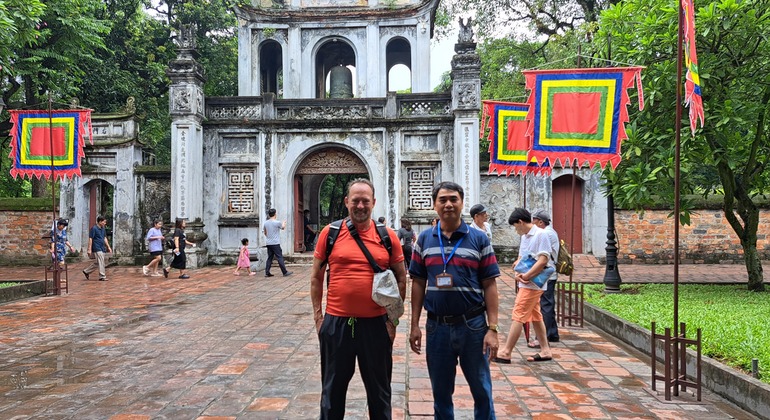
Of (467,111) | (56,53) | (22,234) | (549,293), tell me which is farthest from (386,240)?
(56,53)

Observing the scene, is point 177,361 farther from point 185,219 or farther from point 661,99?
point 185,219

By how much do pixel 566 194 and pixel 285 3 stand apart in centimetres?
1211

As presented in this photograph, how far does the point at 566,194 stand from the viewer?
1730 centimetres

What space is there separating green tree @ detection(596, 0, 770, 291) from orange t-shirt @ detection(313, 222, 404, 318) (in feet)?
23.6

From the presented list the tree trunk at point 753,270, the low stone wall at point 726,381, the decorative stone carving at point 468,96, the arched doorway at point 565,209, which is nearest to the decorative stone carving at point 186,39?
the decorative stone carving at point 468,96

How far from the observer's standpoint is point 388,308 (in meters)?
3.26

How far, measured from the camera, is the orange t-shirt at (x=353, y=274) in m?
3.30

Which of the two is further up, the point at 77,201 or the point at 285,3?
the point at 285,3

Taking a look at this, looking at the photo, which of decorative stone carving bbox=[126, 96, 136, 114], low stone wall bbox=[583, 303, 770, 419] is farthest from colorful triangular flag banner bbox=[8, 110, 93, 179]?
low stone wall bbox=[583, 303, 770, 419]

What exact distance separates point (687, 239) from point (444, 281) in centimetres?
1554

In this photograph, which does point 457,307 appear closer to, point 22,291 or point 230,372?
point 230,372

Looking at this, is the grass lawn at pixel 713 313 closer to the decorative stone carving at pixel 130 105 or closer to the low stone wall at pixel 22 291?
the low stone wall at pixel 22 291

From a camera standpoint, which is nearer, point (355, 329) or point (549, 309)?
point (355, 329)

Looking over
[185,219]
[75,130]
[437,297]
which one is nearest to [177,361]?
[437,297]
